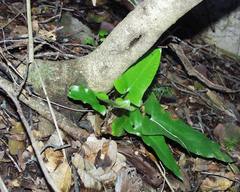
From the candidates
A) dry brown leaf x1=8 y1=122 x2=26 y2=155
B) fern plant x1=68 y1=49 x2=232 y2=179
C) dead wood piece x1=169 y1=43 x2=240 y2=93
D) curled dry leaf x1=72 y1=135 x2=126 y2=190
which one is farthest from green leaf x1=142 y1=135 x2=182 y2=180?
dead wood piece x1=169 y1=43 x2=240 y2=93

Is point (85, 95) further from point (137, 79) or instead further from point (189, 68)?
point (189, 68)

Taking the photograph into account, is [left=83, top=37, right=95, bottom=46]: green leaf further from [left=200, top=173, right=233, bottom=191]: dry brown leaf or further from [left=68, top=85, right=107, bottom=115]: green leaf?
[left=200, top=173, right=233, bottom=191]: dry brown leaf

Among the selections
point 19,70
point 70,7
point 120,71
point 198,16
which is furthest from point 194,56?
point 19,70

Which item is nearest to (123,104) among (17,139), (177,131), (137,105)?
(137,105)

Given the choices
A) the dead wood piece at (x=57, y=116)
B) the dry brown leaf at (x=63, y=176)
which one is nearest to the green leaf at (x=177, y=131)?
the dead wood piece at (x=57, y=116)

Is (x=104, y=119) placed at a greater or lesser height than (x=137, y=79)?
lesser

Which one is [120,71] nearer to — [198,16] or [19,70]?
[19,70]

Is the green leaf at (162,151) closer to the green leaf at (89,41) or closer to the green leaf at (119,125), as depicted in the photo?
the green leaf at (119,125)

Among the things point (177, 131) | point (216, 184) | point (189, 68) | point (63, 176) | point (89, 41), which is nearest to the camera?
point (63, 176)
